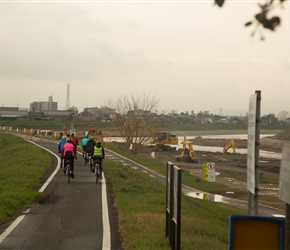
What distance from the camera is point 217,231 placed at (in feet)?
43.0

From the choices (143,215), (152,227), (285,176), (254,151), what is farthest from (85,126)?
(285,176)

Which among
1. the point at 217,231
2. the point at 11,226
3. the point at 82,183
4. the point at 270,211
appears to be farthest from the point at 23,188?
the point at 270,211

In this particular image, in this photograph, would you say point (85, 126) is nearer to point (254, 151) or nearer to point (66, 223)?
point (66, 223)

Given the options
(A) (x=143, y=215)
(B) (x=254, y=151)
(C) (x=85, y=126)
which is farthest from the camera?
(C) (x=85, y=126)

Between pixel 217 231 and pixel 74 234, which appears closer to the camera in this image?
pixel 74 234

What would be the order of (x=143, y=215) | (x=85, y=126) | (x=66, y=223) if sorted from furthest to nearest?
(x=85, y=126) < (x=143, y=215) < (x=66, y=223)

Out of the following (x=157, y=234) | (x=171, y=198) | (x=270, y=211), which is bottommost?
(x=270, y=211)

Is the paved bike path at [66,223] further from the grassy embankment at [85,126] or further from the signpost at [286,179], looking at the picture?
the grassy embankment at [85,126]

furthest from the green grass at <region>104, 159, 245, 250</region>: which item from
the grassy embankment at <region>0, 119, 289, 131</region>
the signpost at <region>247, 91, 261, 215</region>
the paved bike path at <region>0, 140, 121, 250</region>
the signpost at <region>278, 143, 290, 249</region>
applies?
the grassy embankment at <region>0, 119, 289, 131</region>

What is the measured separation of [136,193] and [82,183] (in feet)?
10.7

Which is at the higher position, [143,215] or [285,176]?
[285,176]

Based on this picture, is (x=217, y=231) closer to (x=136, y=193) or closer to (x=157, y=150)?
(x=136, y=193)

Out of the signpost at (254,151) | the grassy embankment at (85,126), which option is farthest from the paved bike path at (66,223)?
the grassy embankment at (85,126)

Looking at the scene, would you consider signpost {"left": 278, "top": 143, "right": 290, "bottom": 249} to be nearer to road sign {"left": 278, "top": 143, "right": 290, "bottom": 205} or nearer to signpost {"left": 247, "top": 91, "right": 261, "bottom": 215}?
road sign {"left": 278, "top": 143, "right": 290, "bottom": 205}
